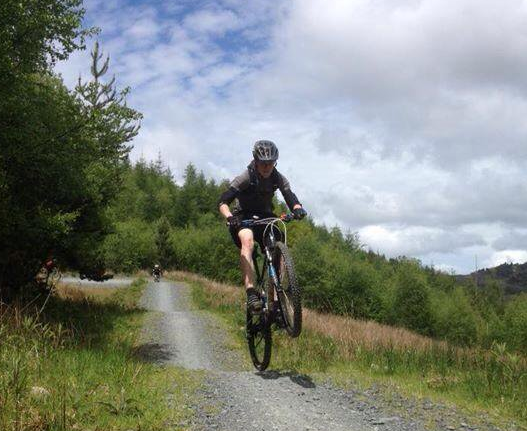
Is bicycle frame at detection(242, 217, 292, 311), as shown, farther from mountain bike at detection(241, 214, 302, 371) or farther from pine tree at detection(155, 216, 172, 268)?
pine tree at detection(155, 216, 172, 268)

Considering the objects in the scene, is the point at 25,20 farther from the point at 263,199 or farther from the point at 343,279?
the point at 343,279

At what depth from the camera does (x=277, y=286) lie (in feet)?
22.0

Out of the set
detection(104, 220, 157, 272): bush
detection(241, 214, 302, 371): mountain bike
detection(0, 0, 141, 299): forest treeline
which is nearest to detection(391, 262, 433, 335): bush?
detection(104, 220, 157, 272): bush

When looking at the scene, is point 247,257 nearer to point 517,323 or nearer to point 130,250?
point 130,250

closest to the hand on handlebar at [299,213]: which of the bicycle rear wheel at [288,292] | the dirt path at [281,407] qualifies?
the bicycle rear wheel at [288,292]

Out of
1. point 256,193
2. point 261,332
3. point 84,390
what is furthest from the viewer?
point 261,332

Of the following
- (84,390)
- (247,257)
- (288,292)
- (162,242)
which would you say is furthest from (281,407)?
(162,242)

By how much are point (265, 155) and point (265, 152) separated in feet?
0.16

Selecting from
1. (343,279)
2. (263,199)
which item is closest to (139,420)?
(263,199)

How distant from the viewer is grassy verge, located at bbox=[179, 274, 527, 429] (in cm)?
580

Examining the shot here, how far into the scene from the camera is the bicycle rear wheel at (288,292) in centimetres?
621

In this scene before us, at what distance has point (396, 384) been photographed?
21.7 ft

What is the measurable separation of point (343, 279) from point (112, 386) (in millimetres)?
55331

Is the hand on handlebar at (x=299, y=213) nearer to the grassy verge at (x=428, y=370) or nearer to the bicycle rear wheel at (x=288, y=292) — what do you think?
the bicycle rear wheel at (x=288, y=292)
